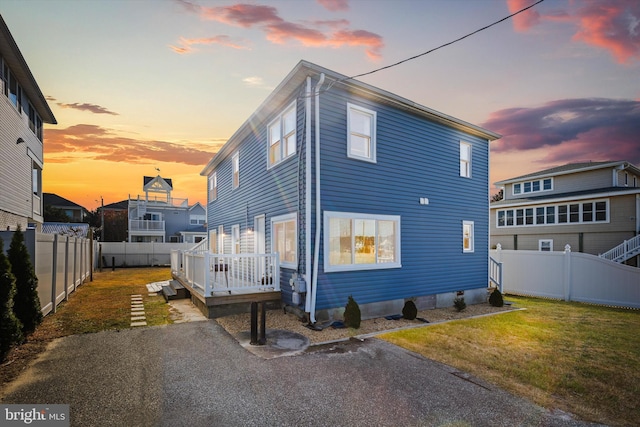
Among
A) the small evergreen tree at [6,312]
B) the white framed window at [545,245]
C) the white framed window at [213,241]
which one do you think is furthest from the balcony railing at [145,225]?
the white framed window at [545,245]

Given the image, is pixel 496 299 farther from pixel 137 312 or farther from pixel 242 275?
pixel 137 312

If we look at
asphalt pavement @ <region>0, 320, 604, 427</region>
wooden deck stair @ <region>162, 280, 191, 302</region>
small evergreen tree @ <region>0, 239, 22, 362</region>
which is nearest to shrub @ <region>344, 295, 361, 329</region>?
asphalt pavement @ <region>0, 320, 604, 427</region>

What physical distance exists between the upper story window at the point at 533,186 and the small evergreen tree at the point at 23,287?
A: 98.8ft

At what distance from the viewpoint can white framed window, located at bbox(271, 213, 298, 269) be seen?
8716 mm

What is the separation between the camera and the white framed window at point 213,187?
56.9 feet

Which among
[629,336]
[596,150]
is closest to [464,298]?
[629,336]

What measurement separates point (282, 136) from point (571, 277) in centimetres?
1346

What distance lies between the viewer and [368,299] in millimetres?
8938

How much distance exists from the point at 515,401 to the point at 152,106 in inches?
558

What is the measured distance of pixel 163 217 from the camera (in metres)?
37.0

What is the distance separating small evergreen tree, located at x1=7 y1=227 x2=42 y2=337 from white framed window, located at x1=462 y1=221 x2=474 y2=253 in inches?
517

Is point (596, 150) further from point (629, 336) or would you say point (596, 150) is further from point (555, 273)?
point (629, 336)

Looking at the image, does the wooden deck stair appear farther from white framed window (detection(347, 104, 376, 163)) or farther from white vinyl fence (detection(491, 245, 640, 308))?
white vinyl fence (detection(491, 245, 640, 308))

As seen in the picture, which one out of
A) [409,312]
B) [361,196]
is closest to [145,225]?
[361,196]
